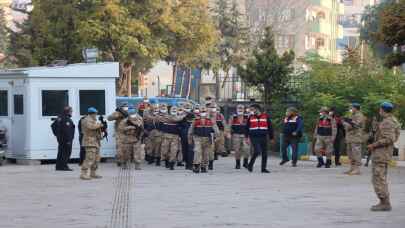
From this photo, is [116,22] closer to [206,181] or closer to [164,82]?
[206,181]

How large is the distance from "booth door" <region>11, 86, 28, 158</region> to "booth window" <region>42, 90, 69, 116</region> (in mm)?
573

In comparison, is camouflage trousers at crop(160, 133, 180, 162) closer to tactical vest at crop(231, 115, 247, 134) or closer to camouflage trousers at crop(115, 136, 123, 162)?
camouflage trousers at crop(115, 136, 123, 162)

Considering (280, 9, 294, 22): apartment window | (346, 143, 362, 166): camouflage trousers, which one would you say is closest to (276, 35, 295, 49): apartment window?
(280, 9, 294, 22): apartment window

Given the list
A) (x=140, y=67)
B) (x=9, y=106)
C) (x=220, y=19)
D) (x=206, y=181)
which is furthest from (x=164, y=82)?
(x=206, y=181)

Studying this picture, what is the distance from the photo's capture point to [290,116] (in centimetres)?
2858

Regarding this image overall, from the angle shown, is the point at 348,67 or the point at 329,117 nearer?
the point at 329,117

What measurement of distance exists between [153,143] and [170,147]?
6.32ft

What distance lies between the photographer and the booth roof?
28.1 meters

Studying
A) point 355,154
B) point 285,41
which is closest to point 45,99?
point 355,154

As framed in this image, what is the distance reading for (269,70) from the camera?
34719mm

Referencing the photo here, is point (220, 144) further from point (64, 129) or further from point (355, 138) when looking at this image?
point (355, 138)

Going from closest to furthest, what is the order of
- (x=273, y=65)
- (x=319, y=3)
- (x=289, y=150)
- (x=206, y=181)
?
(x=206, y=181) < (x=289, y=150) < (x=273, y=65) < (x=319, y=3)

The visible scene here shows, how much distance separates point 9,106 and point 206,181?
29.9 feet

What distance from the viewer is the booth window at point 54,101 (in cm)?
2831
